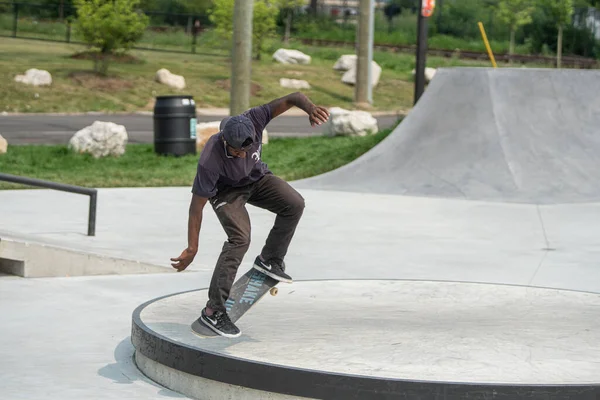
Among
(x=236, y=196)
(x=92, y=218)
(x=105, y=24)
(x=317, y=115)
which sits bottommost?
(x=92, y=218)

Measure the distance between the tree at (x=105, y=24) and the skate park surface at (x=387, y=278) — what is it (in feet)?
53.8

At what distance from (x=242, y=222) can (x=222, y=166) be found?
1.22 feet

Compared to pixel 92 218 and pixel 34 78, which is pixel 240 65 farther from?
pixel 34 78

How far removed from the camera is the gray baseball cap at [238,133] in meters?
5.85

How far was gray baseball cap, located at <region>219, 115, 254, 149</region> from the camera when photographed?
19.2ft

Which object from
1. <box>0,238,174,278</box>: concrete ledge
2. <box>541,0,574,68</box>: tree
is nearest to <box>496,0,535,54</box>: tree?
<box>541,0,574,68</box>: tree

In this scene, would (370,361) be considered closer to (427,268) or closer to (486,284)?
(486,284)

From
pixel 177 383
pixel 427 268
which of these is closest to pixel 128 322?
pixel 177 383

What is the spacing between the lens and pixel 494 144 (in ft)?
50.3

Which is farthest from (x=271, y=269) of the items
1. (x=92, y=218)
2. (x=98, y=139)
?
(x=98, y=139)

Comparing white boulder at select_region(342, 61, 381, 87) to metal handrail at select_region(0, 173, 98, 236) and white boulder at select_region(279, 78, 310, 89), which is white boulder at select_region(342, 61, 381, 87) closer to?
white boulder at select_region(279, 78, 310, 89)

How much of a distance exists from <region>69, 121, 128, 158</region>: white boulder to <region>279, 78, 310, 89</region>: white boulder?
16537mm

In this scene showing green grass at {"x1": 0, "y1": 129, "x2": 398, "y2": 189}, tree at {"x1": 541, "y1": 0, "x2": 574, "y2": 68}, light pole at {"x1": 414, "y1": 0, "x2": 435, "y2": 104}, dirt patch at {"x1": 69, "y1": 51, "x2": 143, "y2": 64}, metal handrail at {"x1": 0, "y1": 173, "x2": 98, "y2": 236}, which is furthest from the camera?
tree at {"x1": 541, "y1": 0, "x2": 574, "y2": 68}

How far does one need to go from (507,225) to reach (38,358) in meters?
6.80
